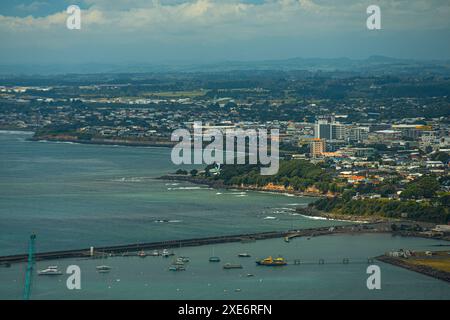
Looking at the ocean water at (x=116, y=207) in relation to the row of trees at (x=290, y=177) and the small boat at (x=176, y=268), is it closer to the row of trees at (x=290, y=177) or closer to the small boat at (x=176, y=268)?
the row of trees at (x=290, y=177)

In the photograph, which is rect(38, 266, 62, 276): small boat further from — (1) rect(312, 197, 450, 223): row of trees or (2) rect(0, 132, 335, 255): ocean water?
(1) rect(312, 197, 450, 223): row of trees

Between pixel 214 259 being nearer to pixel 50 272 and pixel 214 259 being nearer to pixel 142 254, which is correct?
pixel 142 254

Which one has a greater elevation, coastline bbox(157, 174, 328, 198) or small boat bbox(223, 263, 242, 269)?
small boat bbox(223, 263, 242, 269)

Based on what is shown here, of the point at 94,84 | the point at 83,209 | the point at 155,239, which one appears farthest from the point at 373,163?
the point at 94,84

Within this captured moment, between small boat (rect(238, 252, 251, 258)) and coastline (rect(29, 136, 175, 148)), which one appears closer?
small boat (rect(238, 252, 251, 258))

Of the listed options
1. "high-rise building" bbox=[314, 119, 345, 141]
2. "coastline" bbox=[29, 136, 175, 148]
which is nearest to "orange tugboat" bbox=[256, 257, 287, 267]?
"high-rise building" bbox=[314, 119, 345, 141]

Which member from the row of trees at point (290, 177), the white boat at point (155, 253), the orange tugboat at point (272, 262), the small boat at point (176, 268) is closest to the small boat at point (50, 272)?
the small boat at point (176, 268)
